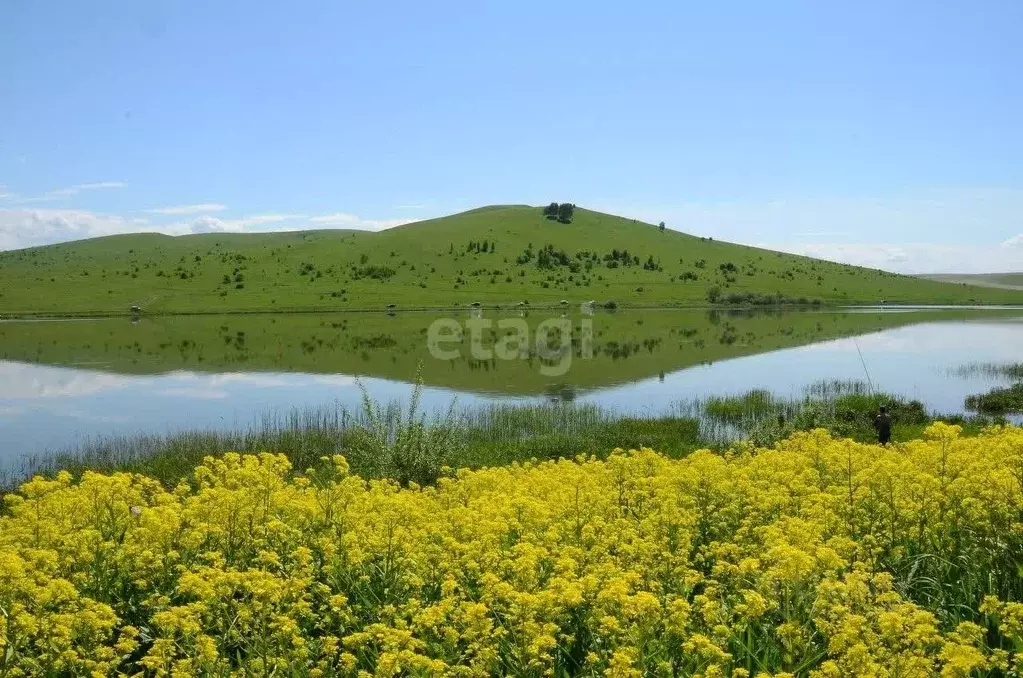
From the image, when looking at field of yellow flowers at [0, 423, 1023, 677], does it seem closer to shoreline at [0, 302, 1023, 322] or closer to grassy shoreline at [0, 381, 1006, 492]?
grassy shoreline at [0, 381, 1006, 492]

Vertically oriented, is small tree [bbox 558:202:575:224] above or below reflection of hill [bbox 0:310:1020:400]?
above

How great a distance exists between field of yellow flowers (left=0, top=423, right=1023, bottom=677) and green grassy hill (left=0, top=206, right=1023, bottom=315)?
93.7 meters

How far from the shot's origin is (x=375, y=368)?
47281mm

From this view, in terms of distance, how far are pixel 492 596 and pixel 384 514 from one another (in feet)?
7.45

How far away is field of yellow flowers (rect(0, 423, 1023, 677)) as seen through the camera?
234 inches

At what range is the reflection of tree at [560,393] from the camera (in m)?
35.2

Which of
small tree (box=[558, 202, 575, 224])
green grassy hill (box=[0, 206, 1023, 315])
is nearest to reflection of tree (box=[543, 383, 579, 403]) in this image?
green grassy hill (box=[0, 206, 1023, 315])

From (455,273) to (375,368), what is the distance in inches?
3336

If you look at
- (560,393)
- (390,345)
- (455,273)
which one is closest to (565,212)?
(455,273)

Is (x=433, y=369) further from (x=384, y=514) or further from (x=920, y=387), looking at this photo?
(x=384, y=514)

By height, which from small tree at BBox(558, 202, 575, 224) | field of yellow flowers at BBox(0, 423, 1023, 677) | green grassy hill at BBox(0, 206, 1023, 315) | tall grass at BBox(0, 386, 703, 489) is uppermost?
small tree at BBox(558, 202, 575, 224)

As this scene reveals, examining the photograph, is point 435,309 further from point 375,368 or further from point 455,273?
point 375,368

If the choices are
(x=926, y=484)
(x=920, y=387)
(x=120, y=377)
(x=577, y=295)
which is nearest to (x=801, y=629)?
(x=926, y=484)

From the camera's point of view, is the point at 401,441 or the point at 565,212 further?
the point at 565,212
